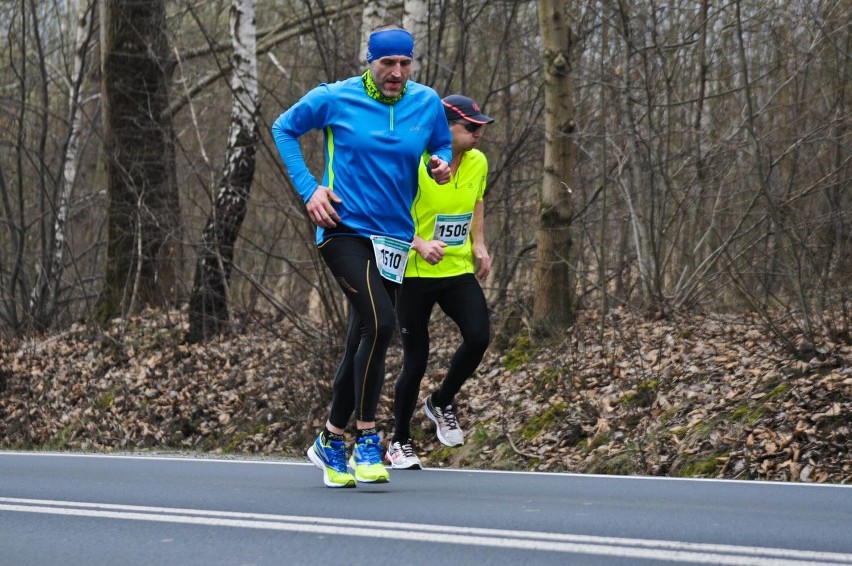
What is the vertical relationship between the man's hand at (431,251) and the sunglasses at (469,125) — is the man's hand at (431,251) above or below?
below

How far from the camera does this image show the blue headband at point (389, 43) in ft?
23.3

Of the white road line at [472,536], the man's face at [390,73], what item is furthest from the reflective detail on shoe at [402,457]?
the man's face at [390,73]

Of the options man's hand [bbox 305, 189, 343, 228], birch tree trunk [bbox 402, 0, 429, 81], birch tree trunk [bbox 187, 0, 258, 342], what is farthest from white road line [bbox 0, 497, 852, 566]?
birch tree trunk [bbox 187, 0, 258, 342]

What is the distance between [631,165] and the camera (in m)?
14.5

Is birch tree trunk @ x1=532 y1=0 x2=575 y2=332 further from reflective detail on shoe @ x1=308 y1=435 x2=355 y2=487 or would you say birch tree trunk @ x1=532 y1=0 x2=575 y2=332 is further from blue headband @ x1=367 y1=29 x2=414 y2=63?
blue headband @ x1=367 y1=29 x2=414 y2=63

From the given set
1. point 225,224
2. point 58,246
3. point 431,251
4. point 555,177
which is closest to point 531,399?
point 555,177

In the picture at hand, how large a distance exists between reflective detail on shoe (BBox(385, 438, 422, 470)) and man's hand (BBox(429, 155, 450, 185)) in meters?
2.03

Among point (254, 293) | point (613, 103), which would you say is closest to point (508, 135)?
point (613, 103)

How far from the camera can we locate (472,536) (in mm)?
5457

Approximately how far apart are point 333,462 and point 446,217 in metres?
1.86

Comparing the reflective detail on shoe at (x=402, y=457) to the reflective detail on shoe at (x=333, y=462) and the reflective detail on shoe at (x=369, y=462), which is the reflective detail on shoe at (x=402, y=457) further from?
the reflective detail on shoe at (x=369, y=462)

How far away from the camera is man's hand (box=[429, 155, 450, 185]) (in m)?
7.39

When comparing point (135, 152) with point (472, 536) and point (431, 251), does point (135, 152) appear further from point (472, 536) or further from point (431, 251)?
point (472, 536)

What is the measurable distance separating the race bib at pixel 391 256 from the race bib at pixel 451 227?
0.97m
